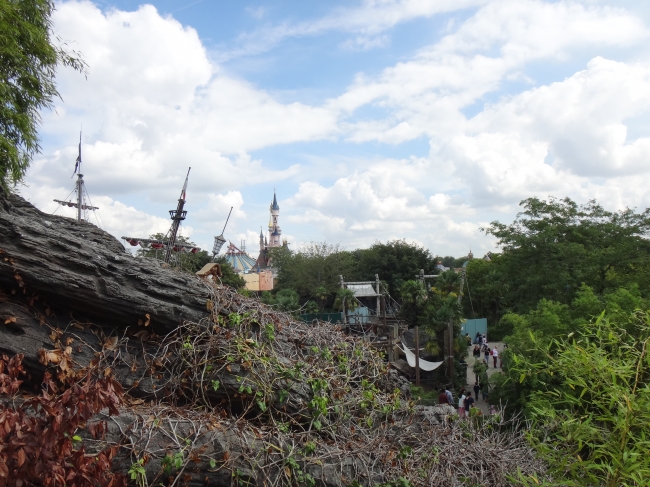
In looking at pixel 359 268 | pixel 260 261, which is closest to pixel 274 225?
pixel 260 261

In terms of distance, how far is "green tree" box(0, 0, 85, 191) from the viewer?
6.71m

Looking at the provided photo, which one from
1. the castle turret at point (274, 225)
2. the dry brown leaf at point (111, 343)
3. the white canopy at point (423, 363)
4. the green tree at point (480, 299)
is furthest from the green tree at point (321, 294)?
the castle turret at point (274, 225)

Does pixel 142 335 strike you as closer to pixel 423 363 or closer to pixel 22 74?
pixel 22 74

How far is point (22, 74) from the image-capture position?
A: 7371 mm

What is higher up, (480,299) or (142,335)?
(480,299)

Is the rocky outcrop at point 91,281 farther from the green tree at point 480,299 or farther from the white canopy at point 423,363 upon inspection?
the green tree at point 480,299

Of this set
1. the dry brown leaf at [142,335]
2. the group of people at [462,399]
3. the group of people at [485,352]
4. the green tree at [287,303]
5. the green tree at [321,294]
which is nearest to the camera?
the dry brown leaf at [142,335]

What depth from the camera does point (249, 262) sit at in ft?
250

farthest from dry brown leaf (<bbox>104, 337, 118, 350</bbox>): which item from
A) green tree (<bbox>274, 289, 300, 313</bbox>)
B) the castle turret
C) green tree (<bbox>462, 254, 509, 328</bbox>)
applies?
the castle turret

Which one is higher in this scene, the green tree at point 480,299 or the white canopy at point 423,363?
the green tree at point 480,299

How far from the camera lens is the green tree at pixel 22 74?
22.0 ft

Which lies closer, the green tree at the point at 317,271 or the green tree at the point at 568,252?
the green tree at the point at 568,252

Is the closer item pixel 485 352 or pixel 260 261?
pixel 485 352

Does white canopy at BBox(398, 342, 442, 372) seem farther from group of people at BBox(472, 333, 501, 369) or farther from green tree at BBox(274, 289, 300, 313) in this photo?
green tree at BBox(274, 289, 300, 313)
